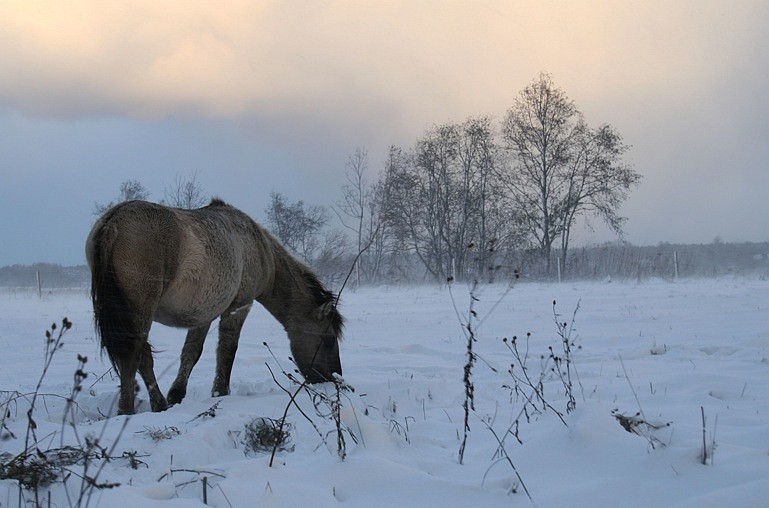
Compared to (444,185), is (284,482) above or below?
below

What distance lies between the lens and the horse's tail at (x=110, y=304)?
13.8 ft

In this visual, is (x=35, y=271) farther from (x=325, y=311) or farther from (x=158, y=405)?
(x=158, y=405)

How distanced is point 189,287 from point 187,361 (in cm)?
99

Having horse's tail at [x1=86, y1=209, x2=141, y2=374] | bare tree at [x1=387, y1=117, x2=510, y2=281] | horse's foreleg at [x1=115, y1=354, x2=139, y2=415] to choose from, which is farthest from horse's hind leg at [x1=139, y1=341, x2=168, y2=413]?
bare tree at [x1=387, y1=117, x2=510, y2=281]

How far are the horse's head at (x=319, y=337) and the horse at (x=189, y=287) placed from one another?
0.01m

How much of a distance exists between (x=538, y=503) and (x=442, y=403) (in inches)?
94.3

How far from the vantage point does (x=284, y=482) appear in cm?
224

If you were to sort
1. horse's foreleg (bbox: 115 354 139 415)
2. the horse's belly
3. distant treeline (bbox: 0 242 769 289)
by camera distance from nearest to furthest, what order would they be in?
horse's foreleg (bbox: 115 354 139 415), the horse's belly, distant treeline (bbox: 0 242 769 289)

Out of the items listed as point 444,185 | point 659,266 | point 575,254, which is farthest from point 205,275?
point 444,185

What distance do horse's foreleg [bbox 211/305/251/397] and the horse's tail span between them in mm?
1119

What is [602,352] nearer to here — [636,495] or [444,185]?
[636,495]

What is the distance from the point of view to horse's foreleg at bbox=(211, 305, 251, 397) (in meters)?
5.38

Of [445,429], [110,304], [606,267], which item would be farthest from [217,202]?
[606,267]

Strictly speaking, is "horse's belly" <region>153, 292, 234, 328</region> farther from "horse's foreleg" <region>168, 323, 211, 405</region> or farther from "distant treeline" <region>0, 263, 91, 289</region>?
"distant treeline" <region>0, 263, 91, 289</region>
